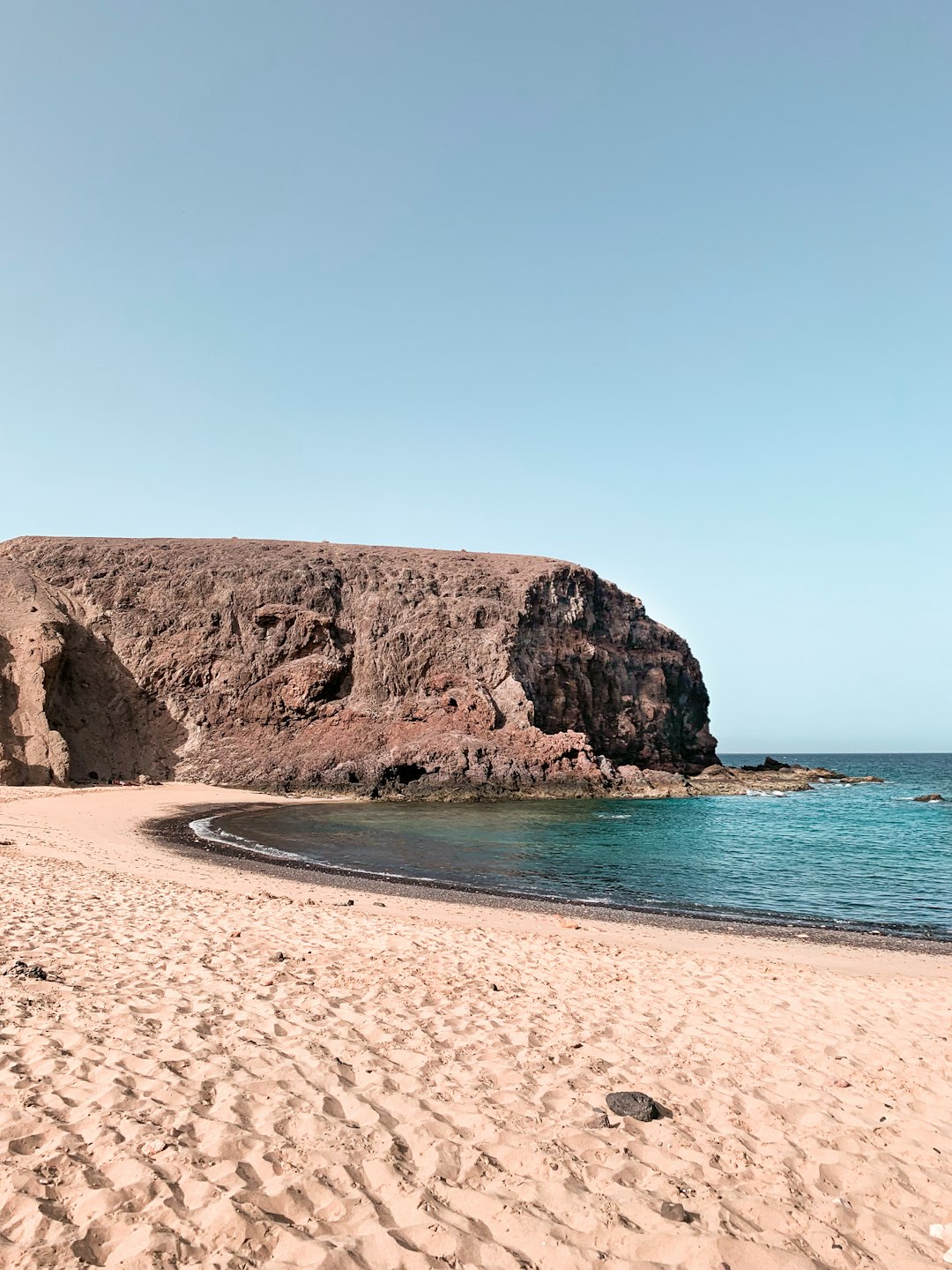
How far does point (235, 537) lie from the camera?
213ft

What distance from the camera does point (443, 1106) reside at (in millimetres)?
5391

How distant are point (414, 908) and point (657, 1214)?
10.9 meters

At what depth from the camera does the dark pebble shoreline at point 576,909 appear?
1416 cm

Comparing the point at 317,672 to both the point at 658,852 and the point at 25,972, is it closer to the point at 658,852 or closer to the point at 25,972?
the point at 658,852

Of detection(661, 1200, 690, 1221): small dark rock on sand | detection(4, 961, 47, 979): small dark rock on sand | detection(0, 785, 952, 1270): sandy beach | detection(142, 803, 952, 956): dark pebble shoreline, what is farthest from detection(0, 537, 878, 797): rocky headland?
detection(661, 1200, 690, 1221): small dark rock on sand

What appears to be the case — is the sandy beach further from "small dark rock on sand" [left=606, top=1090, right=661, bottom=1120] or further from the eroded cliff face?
the eroded cliff face

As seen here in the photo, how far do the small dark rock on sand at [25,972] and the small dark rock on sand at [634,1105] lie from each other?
5427 mm

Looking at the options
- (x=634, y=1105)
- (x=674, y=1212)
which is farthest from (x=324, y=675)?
(x=674, y=1212)

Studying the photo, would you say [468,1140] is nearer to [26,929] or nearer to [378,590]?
[26,929]

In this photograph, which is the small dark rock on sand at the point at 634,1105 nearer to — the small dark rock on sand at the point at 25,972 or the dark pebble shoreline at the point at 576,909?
the small dark rock on sand at the point at 25,972

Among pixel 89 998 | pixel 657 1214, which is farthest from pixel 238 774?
pixel 657 1214

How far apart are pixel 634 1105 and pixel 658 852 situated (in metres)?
21.1

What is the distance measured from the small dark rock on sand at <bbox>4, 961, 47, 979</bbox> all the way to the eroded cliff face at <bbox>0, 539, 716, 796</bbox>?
125ft

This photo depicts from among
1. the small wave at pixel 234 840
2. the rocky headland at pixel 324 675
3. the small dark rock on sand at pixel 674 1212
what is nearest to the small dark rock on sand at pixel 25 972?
the small dark rock on sand at pixel 674 1212
